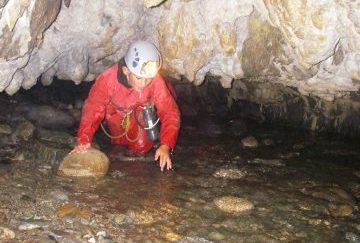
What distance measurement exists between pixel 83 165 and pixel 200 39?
9.59 feet

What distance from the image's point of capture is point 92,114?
574 cm

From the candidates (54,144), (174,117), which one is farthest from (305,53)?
(54,144)

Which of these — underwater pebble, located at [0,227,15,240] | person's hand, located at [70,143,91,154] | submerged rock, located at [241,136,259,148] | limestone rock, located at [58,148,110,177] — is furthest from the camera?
submerged rock, located at [241,136,259,148]

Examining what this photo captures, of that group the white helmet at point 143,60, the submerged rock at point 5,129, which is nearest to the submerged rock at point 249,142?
the white helmet at point 143,60

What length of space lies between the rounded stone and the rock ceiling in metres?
→ 2.26

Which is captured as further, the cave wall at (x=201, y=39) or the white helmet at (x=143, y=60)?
the white helmet at (x=143, y=60)

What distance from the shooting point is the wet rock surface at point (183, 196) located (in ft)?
12.5

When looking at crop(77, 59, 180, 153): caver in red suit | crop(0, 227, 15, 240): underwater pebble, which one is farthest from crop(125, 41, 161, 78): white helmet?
crop(0, 227, 15, 240): underwater pebble

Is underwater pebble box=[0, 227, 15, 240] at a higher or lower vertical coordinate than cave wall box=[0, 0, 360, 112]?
lower

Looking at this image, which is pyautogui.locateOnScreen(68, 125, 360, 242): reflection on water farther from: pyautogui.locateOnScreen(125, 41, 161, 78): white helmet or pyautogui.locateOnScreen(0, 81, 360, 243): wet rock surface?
pyautogui.locateOnScreen(125, 41, 161, 78): white helmet

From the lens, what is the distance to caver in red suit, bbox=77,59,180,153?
5688 millimetres

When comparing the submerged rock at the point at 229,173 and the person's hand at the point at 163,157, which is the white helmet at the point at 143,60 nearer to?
the person's hand at the point at 163,157

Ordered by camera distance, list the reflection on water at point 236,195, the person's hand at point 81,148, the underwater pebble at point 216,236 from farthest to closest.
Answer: the person's hand at point 81,148 → the reflection on water at point 236,195 → the underwater pebble at point 216,236

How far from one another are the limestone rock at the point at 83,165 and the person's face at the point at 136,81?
1.29 m
